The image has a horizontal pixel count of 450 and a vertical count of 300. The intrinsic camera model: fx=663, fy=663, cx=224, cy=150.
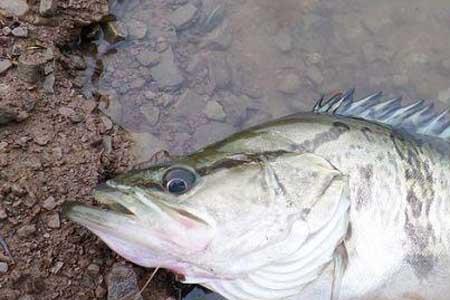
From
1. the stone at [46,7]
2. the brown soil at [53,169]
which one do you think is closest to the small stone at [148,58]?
the brown soil at [53,169]

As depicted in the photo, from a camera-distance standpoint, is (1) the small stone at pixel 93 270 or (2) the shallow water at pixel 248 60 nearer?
(1) the small stone at pixel 93 270

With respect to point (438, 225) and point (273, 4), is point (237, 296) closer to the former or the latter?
point (438, 225)

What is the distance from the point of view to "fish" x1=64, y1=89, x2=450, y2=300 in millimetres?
2730

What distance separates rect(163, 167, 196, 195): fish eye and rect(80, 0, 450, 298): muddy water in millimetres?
951

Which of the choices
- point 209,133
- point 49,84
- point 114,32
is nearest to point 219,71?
point 209,133

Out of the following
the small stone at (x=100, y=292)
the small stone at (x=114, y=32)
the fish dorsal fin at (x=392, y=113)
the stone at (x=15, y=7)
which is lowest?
the small stone at (x=100, y=292)

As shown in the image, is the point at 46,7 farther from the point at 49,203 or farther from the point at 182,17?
the point at 49,203

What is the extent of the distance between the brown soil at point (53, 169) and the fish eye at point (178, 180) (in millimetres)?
706

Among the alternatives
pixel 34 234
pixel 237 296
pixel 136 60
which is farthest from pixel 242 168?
pixel 136 60

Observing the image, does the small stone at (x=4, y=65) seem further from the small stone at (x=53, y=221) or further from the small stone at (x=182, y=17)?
the small stone at (x=182, y=17)

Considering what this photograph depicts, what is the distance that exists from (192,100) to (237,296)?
1.46 m

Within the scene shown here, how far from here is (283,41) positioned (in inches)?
169

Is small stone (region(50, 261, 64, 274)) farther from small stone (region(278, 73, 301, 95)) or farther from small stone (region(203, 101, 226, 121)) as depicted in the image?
small stone (region(278, 73, 301, 95))

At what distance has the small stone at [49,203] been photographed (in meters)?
3.21
